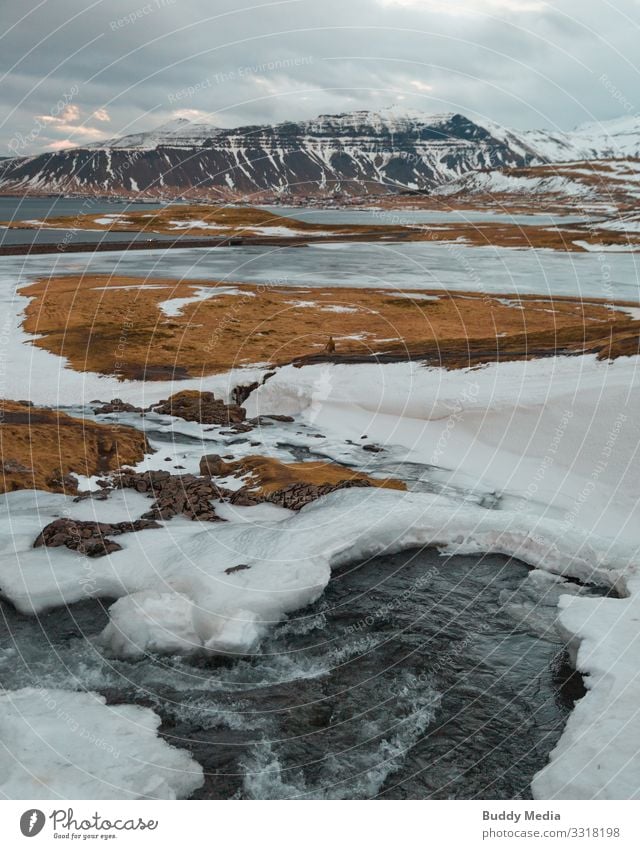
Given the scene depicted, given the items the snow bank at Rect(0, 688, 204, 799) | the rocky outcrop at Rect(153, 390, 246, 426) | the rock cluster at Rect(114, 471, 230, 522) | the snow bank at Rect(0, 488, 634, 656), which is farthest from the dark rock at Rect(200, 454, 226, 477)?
the snow bank at Rect(0, 688, 204, 799)

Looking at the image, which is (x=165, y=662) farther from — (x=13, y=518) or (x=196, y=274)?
(x=196, y=274)

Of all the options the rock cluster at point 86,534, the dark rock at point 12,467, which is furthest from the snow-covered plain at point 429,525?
the dark rock at point 12,467

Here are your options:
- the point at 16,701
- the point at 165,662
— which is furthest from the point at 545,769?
the point at 16,701

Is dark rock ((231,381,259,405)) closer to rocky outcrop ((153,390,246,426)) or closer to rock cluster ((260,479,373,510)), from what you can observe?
rocky outcrop ((153,390,246,426))

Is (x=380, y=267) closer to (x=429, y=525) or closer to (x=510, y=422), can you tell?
(x=510, y=422)

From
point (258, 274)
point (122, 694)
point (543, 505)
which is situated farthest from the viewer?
point (258, 274)
